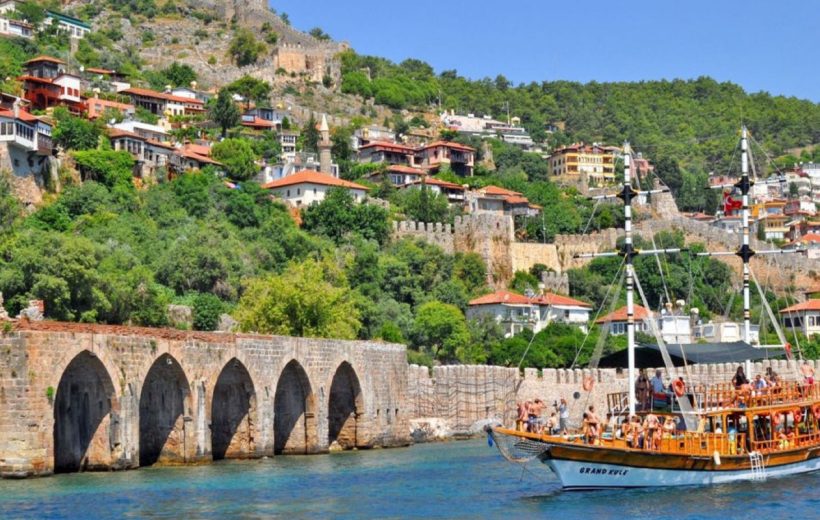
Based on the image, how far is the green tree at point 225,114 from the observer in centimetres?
11069

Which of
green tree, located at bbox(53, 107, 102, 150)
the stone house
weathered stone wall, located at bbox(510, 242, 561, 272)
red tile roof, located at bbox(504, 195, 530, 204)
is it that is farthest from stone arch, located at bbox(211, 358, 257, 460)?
the stone house

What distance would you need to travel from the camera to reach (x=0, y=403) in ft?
113

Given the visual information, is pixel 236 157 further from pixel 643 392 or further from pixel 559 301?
pixel 643 392

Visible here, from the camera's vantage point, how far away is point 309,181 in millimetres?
92562

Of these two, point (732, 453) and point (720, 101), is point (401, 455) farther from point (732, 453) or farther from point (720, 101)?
point (720, 101)

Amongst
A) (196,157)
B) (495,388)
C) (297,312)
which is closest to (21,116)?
(196,157)

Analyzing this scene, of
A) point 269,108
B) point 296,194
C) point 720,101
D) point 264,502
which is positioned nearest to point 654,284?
point 296,194

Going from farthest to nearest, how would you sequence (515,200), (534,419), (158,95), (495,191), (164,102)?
(164,102) < (158,95) < (495,191) < (515,200) < (534,419)

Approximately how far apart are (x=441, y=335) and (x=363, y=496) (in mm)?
38970

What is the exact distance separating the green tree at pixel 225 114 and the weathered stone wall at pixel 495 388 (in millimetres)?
49693

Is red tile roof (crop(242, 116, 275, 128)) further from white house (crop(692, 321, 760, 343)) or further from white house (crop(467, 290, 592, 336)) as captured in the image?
white house (crop(692, 321, 760, 343))

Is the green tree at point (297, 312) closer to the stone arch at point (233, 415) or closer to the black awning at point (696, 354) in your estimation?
the stone arch at point (233, 415)

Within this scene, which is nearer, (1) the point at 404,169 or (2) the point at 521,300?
(2) the point at 521,300

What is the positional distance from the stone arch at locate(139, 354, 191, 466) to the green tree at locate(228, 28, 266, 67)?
106 m
